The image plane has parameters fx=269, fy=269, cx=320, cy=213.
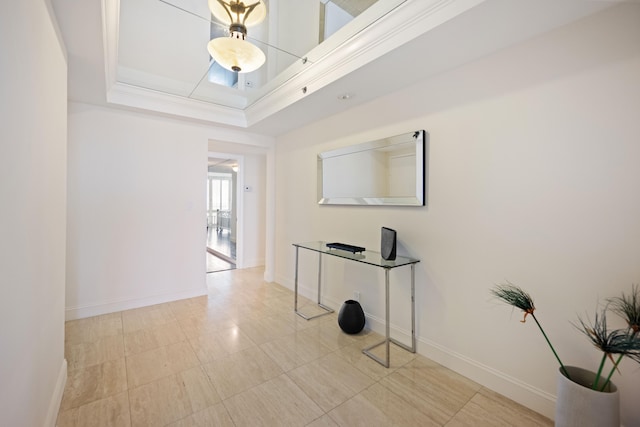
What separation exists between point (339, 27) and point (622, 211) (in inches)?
93.2

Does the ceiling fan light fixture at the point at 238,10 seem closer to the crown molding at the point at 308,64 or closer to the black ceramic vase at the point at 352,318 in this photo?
the crown molding at the point at 308,64

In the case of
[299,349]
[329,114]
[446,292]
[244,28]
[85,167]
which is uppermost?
[244,28]

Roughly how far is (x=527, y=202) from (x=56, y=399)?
325cm

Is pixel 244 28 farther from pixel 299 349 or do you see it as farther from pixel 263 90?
pixel 299 349

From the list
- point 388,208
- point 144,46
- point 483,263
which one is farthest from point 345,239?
point 144,46

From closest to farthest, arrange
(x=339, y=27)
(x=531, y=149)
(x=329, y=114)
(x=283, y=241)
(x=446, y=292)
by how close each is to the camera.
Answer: (x=531, y=149), (x=446, y=292), (x=339, y=27), (x=329, y=114), (x=283, y=241)

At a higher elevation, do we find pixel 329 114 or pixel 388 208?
pixel 329 114

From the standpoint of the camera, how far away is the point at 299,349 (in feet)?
8.05

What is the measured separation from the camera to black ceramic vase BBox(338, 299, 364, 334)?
269 centimetres

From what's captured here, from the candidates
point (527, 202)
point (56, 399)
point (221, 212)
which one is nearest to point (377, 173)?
point (527, 202)

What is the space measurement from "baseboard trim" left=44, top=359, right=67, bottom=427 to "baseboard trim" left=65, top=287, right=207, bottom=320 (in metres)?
1.33

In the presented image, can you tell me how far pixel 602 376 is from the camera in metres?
1.48

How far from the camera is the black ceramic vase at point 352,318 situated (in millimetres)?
2693

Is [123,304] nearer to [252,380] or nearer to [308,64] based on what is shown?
[252,380]
